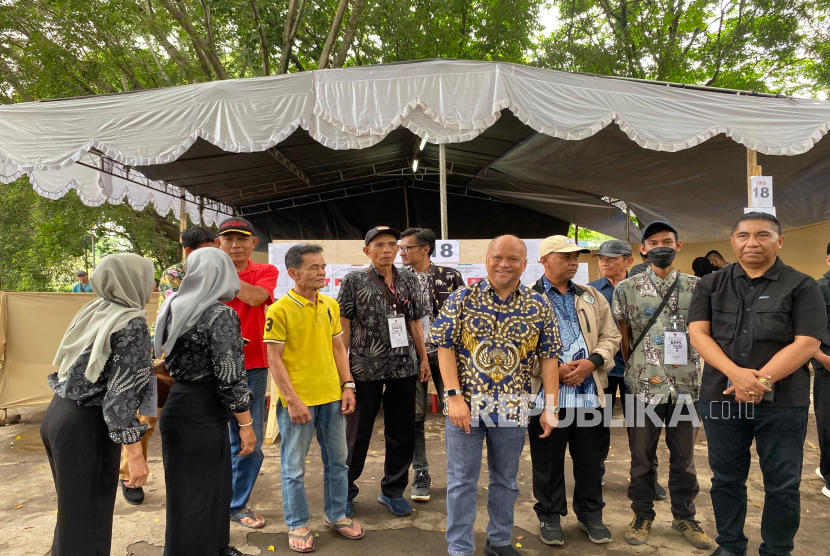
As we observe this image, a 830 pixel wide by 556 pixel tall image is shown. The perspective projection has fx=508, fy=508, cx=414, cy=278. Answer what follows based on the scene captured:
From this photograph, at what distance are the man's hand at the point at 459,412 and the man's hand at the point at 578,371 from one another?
29.1 inches

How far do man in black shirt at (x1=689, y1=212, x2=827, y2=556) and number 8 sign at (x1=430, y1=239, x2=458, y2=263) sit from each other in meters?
2.93

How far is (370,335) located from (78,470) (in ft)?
5.67

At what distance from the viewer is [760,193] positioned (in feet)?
16.0

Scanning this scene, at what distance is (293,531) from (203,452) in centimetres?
105

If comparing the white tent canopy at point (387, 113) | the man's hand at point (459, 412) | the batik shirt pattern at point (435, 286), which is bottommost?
the man's hand at point (459, 412)

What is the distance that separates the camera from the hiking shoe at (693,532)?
304cm

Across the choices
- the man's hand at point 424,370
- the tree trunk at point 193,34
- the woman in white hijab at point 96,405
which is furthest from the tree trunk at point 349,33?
the woman in white hijab at point 96,405

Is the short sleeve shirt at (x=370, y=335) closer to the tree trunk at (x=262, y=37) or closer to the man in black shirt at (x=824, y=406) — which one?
the man in black shirt at (x=824, y=406)

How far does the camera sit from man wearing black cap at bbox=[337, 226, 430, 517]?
335 centimetres

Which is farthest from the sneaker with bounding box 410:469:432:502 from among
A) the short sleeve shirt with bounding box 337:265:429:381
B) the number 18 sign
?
the number 18 sign

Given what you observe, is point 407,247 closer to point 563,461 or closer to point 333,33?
point 563,461

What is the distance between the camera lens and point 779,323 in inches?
99.0

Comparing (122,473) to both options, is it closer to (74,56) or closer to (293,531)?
(293,531)

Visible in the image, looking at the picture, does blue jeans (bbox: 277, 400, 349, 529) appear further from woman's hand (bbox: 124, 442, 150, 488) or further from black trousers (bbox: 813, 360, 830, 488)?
black trousers (bbox: 813, 360, 830, 488)
